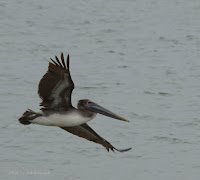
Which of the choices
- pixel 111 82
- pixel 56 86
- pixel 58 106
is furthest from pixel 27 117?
pixel 111 82

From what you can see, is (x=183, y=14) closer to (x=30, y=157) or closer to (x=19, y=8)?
(x=19, y=8)

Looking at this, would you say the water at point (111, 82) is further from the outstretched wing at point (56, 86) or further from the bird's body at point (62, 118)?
the outstretched wing at point (56, 86)

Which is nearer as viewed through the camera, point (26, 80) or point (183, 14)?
point (26, 80)

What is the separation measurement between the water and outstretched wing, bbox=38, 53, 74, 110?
6.29 ft

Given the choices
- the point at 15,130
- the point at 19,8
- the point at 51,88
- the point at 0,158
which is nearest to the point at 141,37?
the point at 19,8

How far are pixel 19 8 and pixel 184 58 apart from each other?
6.93 metres

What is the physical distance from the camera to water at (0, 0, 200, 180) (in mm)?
11188

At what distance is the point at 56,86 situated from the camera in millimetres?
8570

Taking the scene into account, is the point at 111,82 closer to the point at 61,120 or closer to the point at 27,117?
the point at 61,120

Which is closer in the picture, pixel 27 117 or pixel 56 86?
pixel 56 86

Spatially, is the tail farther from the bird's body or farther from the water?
the water

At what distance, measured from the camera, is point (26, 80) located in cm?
1536

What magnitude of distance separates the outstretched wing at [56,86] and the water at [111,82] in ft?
6.29

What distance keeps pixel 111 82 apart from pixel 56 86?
720 centimetres
